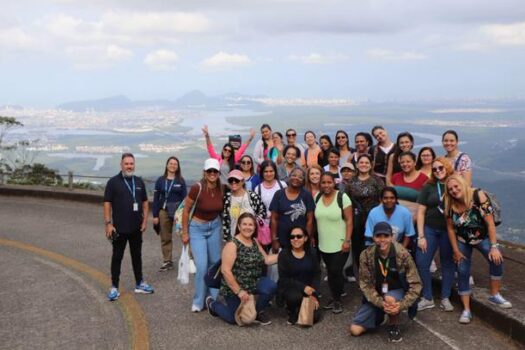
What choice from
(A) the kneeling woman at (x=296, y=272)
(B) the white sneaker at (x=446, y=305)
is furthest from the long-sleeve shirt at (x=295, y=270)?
(B) the white sneaker at (x=446, y=305)

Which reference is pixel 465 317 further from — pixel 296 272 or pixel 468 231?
pixel 296 272

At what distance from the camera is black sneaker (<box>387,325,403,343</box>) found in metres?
5.07

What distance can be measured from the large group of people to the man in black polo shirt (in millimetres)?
12

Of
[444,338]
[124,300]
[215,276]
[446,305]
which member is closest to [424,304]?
[446,305]

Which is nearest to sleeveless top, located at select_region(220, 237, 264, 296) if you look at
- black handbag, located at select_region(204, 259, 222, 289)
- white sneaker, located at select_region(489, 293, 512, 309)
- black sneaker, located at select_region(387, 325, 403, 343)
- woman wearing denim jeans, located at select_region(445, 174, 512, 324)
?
black handbag, located at select_region(204, 259, 222, 289)

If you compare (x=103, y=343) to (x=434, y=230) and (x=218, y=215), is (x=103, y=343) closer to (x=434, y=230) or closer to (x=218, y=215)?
(x=218, y=215)

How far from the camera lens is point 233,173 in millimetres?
5934

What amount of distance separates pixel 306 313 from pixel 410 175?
6.91 feet

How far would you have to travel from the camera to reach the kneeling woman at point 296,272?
18.2ft

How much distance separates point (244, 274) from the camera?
5.55 metres

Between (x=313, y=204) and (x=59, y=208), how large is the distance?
8.88 metres

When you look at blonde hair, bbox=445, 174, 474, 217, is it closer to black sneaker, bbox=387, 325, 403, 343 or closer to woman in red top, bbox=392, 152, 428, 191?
woman in red top, bbox=392, 152, 428, 191

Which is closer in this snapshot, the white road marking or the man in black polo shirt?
the white road marking

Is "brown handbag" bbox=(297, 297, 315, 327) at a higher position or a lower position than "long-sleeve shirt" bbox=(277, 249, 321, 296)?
lower
